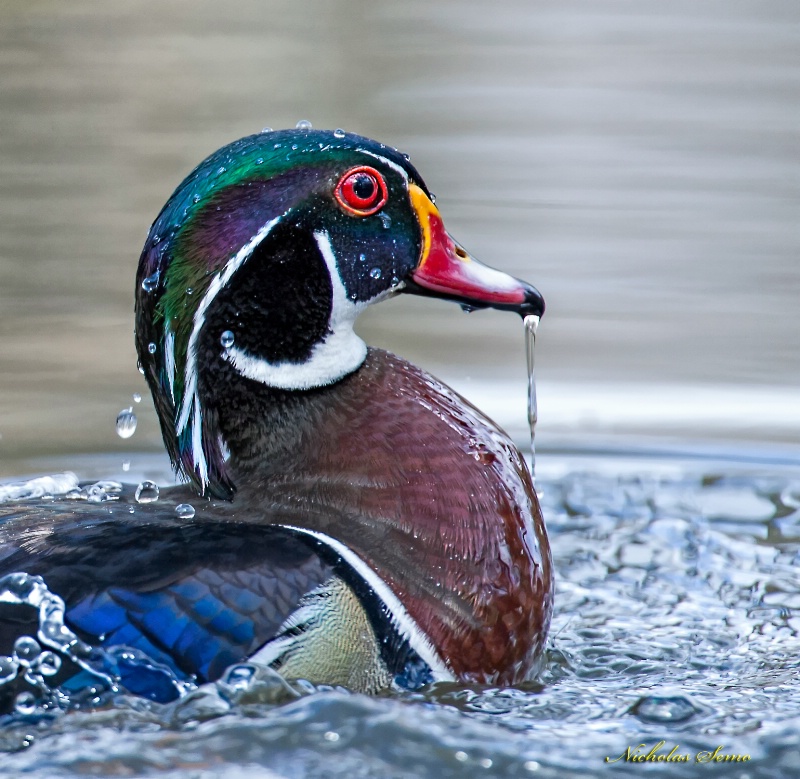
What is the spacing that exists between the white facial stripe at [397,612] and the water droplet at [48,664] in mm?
567

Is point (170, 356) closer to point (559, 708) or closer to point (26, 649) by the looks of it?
point (26, 649)

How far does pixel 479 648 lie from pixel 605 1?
28.5 feet

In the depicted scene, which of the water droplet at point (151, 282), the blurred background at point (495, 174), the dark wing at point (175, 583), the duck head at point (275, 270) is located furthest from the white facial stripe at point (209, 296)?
the blurred background at point (495, 174)

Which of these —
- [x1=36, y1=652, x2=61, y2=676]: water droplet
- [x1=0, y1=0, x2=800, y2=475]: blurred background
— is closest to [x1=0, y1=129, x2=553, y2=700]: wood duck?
[x1=36, y1=652, x2=61, y2=676]: water droplet

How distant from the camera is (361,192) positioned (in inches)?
→ 137

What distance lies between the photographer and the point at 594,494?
5035mm

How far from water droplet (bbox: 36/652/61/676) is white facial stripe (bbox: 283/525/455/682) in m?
0.57

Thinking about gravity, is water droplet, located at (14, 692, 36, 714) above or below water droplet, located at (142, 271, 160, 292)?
below

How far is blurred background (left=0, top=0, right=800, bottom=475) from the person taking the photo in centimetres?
597

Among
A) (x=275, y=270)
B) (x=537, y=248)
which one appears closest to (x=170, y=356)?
(x=275, y=270)

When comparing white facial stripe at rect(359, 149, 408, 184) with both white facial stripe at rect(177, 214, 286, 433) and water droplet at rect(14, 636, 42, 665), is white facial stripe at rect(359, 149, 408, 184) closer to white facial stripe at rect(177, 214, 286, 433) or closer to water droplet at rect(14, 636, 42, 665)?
white facial stripe at rect(177, 214, 286, 433)

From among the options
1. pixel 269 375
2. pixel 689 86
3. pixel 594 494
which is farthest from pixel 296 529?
pixel 689 86

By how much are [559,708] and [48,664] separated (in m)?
1.09

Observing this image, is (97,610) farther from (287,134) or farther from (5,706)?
(287,134)
